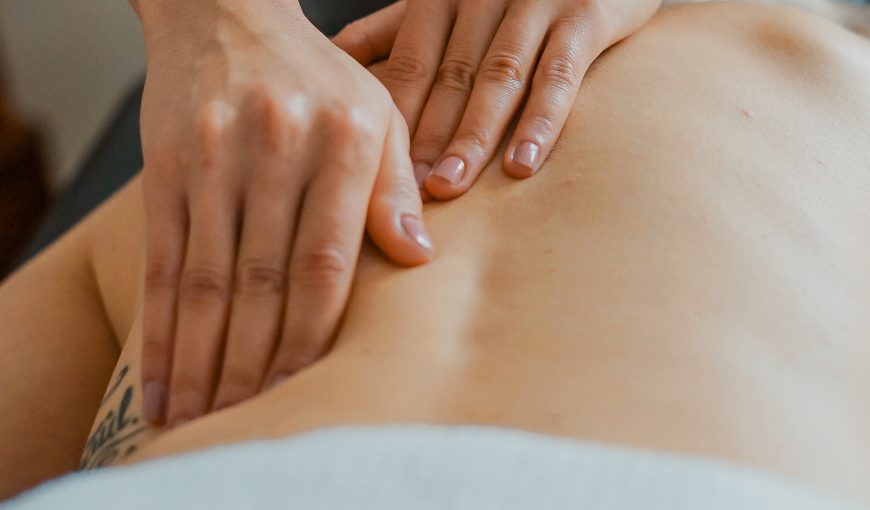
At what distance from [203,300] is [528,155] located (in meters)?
0.29

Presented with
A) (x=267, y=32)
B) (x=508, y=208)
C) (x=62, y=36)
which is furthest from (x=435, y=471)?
(x=62, y=36)

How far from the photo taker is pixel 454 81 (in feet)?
3.05

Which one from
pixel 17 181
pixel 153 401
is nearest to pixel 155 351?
pixel 153 401

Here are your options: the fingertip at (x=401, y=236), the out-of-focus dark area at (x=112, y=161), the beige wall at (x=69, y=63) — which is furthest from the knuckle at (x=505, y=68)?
the beige wall at (x=69, y=63)

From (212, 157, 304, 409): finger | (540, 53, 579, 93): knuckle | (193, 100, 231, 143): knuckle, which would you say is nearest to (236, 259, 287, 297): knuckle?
(212, 157, 304, 409): finger

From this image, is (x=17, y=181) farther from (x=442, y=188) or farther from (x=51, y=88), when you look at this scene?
(x=442, y=188)

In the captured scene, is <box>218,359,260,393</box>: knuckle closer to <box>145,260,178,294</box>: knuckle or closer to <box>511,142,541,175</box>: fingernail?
<box>145,260,178,294</box>: knuckle

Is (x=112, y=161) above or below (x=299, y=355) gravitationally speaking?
below

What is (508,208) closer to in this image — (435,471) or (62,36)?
(435,471)

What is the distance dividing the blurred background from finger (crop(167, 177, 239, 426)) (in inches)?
62.6

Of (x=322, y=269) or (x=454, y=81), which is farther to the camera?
(x=454, y=81)

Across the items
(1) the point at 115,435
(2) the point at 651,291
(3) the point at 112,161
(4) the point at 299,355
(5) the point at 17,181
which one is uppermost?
(2) the point at 651,291

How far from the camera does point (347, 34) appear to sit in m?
1.01

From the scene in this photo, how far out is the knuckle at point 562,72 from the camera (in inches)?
34.4
